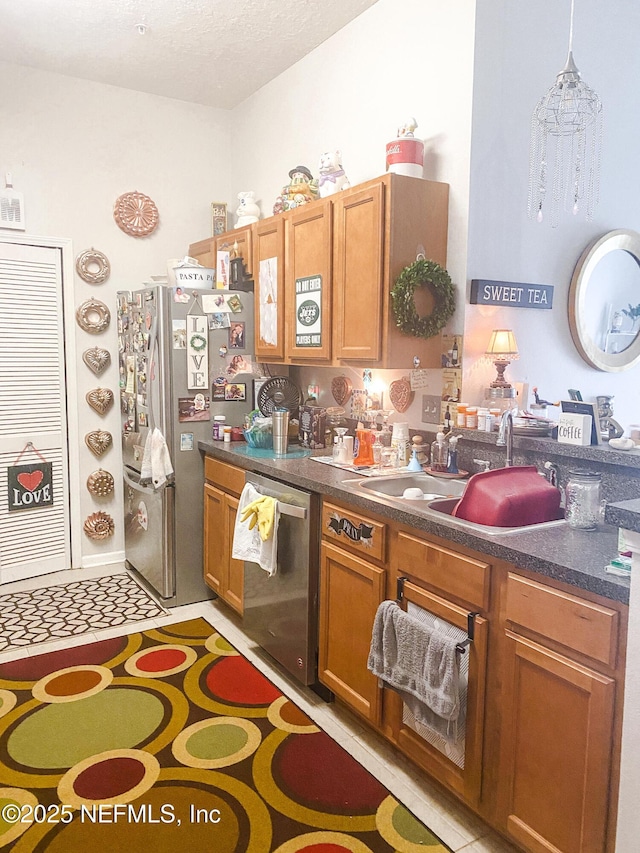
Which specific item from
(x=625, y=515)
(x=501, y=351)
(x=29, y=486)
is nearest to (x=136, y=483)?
(x=29, y=486)

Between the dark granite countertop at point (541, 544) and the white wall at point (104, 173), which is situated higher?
the white wall at point (104, 173)

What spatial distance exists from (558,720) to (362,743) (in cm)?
100

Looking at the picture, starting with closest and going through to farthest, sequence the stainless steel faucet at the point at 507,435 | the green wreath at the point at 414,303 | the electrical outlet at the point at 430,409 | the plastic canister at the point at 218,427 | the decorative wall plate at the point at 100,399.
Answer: the stainless steel faucet at the point at 507,435, the green wreath at the point at 414,303, the electrical outlet at the point at 430,409, the plastic canister at the point at 218,427, the decorative wall plate at the point at 100,399

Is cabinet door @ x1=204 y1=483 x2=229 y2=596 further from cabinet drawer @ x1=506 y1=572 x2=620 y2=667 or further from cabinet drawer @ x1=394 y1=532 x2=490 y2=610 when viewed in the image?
cabinet drawer @ x1=506 y1=572 x2=620 y2=667

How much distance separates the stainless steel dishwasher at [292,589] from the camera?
102 inches

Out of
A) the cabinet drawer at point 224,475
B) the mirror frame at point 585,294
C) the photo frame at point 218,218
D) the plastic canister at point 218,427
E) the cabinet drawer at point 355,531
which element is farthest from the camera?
the photo frame at point 218,218

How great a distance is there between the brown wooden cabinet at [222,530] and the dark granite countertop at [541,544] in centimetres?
82

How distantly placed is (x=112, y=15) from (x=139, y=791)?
11.3ft

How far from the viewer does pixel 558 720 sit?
160 cm

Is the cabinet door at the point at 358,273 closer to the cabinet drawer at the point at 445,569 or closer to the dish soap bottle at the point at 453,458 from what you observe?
the dish soap bottle at the point at 453,458

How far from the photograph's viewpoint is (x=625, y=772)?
56.4 inches

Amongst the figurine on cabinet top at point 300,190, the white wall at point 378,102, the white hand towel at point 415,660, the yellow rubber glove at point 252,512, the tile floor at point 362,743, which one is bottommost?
the tile floor at point 362,743

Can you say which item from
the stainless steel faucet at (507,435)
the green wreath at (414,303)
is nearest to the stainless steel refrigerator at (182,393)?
the green wreath at (414,303)

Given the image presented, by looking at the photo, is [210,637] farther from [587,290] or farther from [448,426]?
[587,290]
